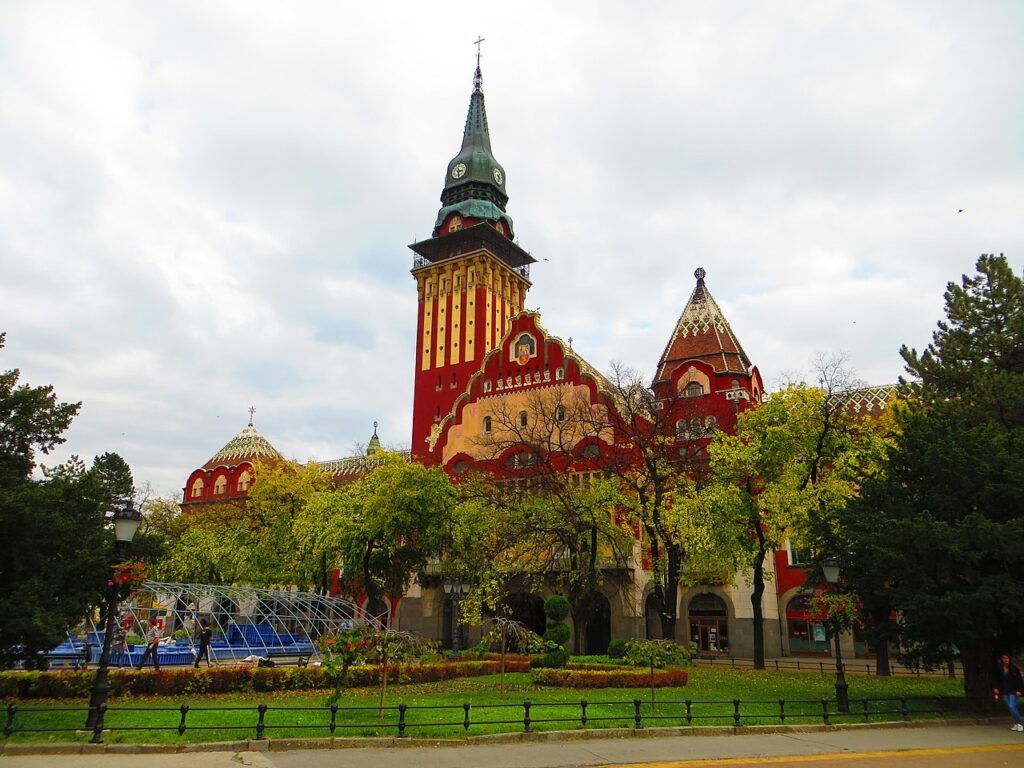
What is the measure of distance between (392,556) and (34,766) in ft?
88.8

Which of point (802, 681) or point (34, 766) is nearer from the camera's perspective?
point (34, 766)

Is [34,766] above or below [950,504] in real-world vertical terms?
below

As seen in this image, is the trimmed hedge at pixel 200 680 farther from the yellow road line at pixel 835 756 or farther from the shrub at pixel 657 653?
the yellow road line at pixel 835 756

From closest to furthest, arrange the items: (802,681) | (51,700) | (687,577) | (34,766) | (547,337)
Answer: (34,766) → (51,700) → (802,681) → (687,577) → (547,337)

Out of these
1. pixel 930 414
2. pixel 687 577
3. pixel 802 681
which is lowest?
pixel 802 681

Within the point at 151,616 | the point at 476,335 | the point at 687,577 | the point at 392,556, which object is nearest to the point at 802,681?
the point at 687,577

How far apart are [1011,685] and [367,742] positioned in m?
15.4

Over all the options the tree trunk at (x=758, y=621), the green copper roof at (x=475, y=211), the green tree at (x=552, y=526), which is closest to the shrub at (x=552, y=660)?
the green tree at (x=552, y=526)

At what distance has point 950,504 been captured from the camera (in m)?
20.2

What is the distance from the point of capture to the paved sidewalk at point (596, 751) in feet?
39.4

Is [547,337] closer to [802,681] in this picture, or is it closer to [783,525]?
[783,525]

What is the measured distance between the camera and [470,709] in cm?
1794

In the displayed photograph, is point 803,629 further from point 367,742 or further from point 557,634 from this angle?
point 367,742

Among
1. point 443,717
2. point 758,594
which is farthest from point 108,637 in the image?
point 758,594
